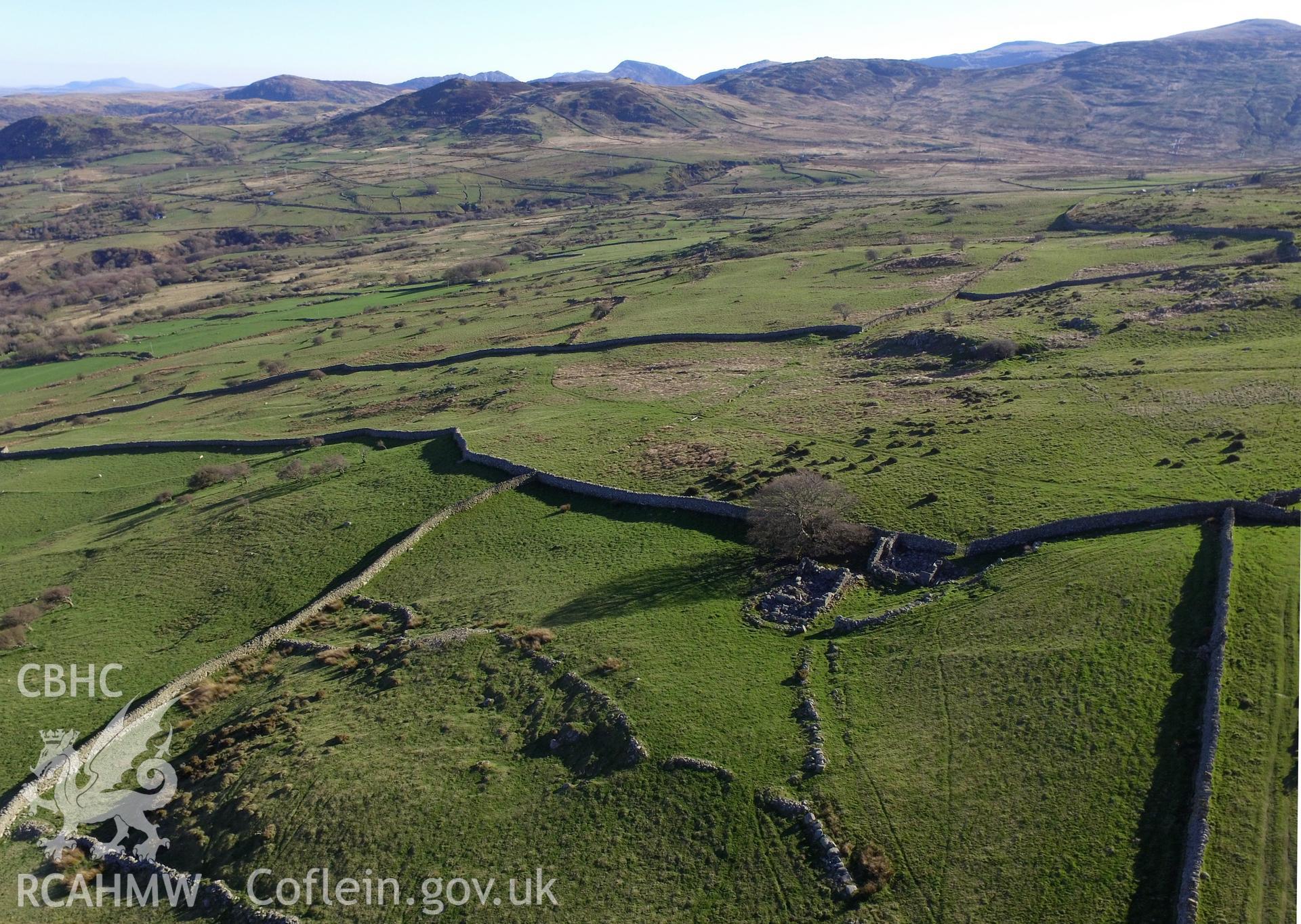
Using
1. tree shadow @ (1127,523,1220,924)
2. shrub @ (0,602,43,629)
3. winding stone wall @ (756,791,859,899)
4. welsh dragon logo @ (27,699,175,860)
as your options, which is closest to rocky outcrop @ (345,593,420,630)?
welsh dragon logo @ (27,699,175,860)

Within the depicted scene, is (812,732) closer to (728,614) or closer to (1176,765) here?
(728,614)

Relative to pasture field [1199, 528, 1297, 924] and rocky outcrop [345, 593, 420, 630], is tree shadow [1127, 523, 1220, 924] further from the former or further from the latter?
rocky outcrop [345, 593, 420, 630]

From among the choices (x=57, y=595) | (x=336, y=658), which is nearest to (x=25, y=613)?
(x=57, y=595)

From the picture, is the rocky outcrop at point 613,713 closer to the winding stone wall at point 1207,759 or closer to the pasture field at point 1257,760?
the winding stone wall at point 1207,759

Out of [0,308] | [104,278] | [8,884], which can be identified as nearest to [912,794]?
[8,884]

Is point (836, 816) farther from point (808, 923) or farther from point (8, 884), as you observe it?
point (8, 884)

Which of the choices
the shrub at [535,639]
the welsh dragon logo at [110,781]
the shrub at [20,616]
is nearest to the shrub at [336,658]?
the welsh dragon logo at [110,781]
